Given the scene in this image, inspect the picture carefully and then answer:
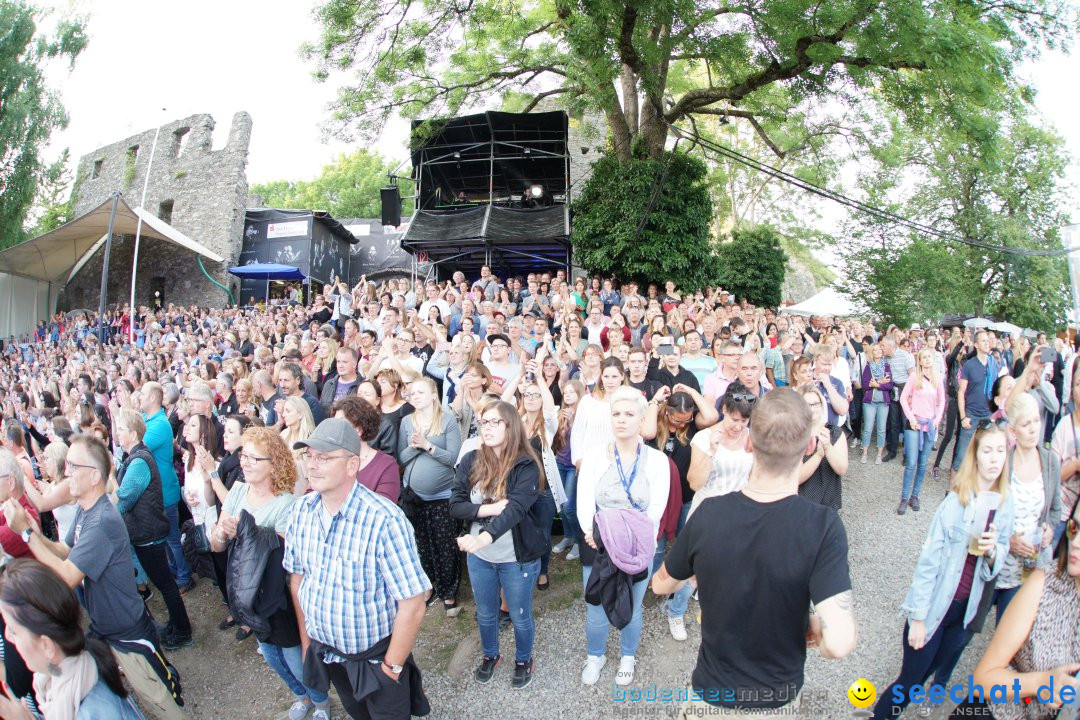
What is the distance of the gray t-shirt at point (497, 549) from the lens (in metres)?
3.16

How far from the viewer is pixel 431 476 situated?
3.90 meters

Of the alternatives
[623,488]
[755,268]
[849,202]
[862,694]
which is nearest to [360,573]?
[623,488]

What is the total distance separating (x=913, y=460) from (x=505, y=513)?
484 cm

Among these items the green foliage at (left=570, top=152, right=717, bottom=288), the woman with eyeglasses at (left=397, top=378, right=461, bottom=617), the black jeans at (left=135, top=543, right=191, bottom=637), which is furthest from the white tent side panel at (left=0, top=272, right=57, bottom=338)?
the woman with eyeglasses at (left=397, top=378, right=461, bottom=617)

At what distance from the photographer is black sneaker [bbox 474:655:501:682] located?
11.2 feet

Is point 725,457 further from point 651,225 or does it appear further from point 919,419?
point 651,225

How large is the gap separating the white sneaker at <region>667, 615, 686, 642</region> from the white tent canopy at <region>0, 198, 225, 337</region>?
20486 millimetres

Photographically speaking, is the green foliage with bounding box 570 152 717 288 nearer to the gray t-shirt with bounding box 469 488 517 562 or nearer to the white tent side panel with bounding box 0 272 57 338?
the gray t-shirt with bounding box 469 488 517 562

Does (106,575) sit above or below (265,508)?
below

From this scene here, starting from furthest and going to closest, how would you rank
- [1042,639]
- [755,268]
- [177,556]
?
[755,268], [177,556], [1042,639]

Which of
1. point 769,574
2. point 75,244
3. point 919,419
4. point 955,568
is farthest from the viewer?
point 75,244

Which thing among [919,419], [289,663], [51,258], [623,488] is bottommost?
[289,663]

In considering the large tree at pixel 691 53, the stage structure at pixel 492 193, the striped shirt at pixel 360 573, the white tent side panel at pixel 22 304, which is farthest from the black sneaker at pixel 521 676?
the white tent side panel at pixel 22 304

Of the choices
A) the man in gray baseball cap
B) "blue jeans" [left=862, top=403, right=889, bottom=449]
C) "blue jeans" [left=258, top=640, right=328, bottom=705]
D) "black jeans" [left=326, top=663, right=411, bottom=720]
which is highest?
the man in gray baseball cap
